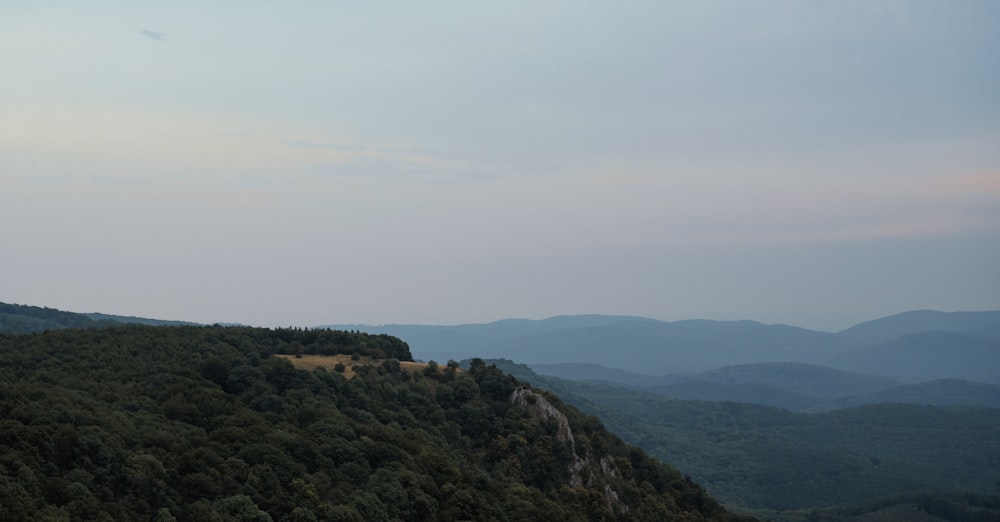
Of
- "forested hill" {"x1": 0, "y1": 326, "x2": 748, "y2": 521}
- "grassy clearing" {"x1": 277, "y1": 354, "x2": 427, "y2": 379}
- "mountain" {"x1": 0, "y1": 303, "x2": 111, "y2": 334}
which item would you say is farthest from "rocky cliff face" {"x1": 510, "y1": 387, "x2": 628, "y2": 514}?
"mountain" {"x1": 0, "y1": 303, "x2": 111, "y2": 334}

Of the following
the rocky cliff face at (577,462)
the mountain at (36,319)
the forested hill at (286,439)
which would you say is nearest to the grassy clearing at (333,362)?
the forested hill at (286,439)

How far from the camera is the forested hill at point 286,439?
4653cm

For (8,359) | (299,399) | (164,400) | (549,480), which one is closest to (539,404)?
(549,480)

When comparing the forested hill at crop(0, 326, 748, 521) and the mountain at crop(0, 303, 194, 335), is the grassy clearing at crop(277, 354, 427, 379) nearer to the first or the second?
the forested hill at crop(0, 326, 748, 521)

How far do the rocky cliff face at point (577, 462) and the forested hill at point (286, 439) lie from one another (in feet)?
0.58

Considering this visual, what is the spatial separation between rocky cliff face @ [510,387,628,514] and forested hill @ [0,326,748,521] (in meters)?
0.18

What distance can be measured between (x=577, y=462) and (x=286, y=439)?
31.5 m

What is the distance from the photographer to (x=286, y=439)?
2291 inches

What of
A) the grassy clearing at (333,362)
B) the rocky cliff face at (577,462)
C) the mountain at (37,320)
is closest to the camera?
the rocky cliff face at (577,462)

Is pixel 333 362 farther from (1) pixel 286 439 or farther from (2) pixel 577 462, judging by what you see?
(1) pixel 286 439

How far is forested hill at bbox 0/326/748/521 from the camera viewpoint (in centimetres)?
4653

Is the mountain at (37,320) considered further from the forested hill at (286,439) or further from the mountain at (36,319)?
the forested hill at (286,439)

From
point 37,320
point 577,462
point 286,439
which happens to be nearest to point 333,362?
point 577,462

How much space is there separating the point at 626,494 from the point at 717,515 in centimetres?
1131
